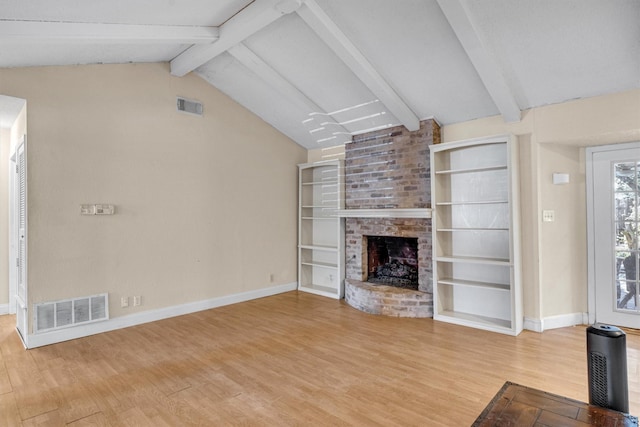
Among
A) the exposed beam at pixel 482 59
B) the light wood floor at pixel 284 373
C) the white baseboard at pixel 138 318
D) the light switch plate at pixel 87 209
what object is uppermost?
the exposed beam at pixel 482 59

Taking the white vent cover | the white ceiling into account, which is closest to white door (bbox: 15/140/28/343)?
the white vent cover

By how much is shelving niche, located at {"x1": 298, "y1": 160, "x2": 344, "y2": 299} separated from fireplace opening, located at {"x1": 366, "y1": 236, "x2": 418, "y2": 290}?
19.1 inches

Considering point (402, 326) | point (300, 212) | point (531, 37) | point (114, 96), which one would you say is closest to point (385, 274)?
point (402, 326)

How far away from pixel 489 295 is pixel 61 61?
537 centimetres

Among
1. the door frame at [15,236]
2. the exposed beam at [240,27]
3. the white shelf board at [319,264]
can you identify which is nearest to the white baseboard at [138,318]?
the door frame at [15,236]

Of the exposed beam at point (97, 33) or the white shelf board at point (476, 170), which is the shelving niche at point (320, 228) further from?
the exposed beam at point (97, 33)

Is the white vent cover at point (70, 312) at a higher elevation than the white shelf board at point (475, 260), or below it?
below

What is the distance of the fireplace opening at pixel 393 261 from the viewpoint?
4.87m

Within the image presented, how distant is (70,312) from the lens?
363 cm

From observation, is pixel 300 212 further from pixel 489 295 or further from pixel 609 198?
pixel 609 198

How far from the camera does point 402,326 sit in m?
3.96

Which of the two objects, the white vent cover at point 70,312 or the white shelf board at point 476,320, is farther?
the white shelf board at point 476,320

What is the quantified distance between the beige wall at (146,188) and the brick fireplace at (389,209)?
128 cm

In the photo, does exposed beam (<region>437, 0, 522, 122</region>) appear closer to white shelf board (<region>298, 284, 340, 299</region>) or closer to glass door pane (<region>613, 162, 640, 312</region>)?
glass door pane (<region>613, 162, 640, 312</region>)
